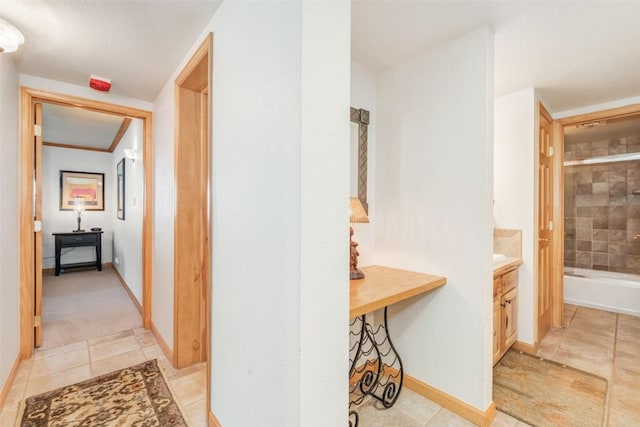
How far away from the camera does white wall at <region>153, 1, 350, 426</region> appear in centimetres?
93

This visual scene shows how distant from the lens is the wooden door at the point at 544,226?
Answer: 2695mm

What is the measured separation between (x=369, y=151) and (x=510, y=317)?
70.8 inches

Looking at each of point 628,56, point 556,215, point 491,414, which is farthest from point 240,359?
point 556,215

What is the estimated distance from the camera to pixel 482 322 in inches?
64.6

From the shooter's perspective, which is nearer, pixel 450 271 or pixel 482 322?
pixel 482 322

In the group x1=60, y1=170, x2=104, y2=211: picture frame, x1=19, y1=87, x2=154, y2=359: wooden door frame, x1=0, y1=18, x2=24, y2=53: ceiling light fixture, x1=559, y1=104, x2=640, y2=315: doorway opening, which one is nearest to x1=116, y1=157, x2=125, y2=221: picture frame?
x1=60, y1=170, x2=104, y2=211: picture frame

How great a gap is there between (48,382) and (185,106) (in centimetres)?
211

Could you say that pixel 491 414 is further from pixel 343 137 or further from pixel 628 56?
pixel 628 56

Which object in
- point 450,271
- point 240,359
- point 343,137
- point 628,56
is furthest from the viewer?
point 628,56

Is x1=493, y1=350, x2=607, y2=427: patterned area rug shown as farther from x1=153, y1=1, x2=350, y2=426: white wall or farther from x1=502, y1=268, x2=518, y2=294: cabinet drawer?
x1=153, y1=1, x2=350, y2=426: white wall

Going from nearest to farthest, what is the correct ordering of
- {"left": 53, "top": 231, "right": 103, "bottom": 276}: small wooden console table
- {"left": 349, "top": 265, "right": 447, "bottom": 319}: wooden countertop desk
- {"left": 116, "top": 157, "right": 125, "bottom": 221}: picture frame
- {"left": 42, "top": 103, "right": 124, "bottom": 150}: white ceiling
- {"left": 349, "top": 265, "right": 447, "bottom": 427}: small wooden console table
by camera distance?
{"left": 349, "top": 265, "right": 447, "bottom": 319}: wooden countertop desk < {"left": 349, "top": 265, "right": 447, "bottom": 427}: small wooden console table < {"left": 42, "top": 103, "right": 124, "bottom": 150}: white ceiling < {"left": 116, "top": 157, "right": 125, "bottom": 221}: picture frame < {"left": 53, "top": 231, "right": 103, "bottom": 276}: small wooden console table

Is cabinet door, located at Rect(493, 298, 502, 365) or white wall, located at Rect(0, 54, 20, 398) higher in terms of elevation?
white wall, located at Rect(0, 54, 20, 398)

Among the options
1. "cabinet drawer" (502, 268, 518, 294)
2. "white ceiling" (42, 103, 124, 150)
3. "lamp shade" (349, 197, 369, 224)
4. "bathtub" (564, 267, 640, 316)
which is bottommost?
"bathtub" (564, 267, 640, 316)

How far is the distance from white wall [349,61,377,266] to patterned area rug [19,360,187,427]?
1.51 metres
